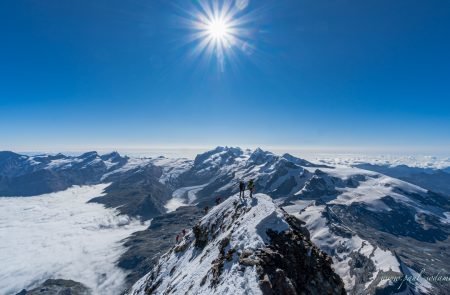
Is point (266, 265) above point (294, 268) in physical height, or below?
above

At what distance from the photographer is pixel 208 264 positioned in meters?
41.3

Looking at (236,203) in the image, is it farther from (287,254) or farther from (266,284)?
(266,284)

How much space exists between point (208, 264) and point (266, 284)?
15.3 metres

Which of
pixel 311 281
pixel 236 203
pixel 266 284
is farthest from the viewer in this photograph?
pixel 236 203

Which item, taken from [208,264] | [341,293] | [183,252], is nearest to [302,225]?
[341,293]

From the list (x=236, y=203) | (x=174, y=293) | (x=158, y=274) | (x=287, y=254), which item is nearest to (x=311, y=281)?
(x=287, y=254)

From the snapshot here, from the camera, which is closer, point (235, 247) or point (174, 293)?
point (235, 247)

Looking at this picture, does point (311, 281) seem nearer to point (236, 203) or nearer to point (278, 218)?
point (278, 218)

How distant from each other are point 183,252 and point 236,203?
726 inches

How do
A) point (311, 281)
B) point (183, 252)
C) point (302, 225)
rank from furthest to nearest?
1. point (183, 252)
2. point (302, 225)
3. point (311, 281)

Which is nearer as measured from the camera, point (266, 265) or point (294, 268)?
point (266, 265)

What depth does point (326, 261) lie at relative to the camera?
38562 mm

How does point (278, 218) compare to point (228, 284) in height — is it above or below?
above

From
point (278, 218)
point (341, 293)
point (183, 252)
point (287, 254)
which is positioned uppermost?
point (278, 218)
